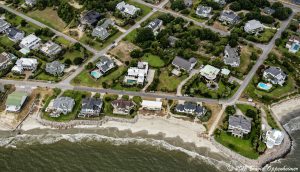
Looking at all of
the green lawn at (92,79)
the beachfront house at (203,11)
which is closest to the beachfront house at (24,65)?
the green lawn at (92,79)

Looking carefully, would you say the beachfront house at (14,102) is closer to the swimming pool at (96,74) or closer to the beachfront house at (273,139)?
the swimming pool at (96,74)

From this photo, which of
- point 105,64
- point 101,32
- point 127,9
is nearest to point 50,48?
point 101,32

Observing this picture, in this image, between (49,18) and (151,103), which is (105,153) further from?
(49,18)

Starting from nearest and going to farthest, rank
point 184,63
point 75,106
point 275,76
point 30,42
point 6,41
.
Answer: point 75,106 < point 275,76 < point 184,63 < point 30,42 < point 6,41

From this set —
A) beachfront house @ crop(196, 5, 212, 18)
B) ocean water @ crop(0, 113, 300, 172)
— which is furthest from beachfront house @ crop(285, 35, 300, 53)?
ocean water @ crop(0, 113, 300, 172)

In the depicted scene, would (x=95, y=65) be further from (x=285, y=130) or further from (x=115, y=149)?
(x=285, y=130)

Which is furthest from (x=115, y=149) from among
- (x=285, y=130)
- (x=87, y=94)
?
(x=285, y=130)
